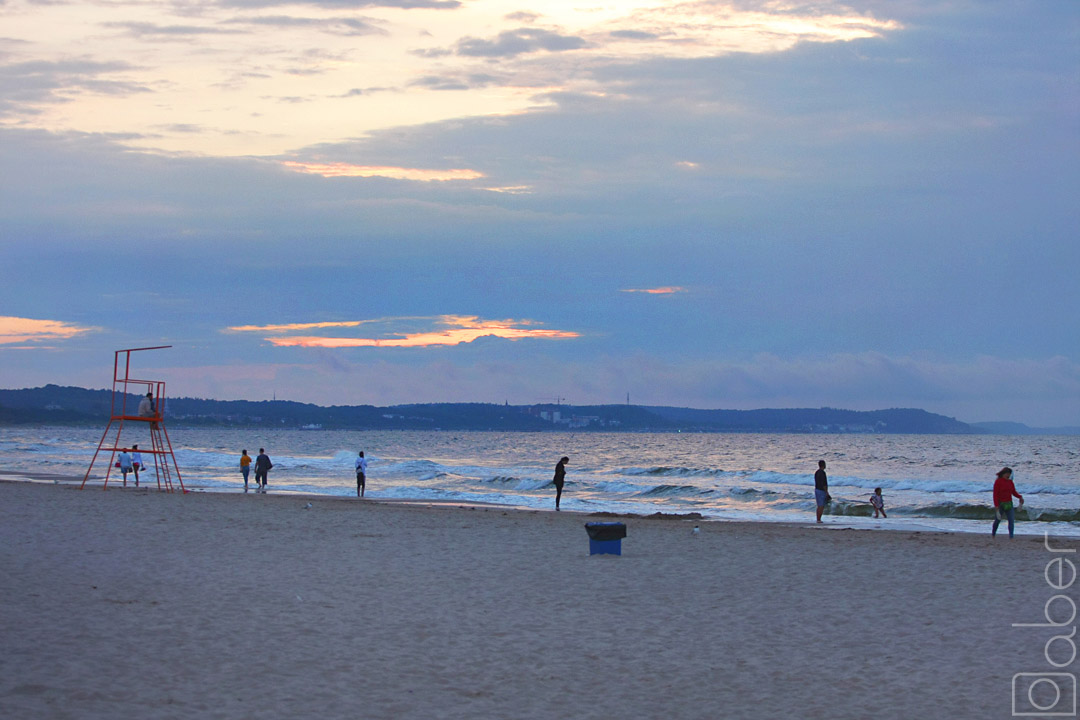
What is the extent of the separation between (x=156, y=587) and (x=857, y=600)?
9.12 metres

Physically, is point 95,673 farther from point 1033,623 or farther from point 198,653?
point 1033,623

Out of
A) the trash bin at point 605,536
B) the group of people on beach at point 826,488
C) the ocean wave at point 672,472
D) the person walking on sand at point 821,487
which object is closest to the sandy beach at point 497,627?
the trash bin at point 605,536

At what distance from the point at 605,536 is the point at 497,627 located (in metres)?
6.04

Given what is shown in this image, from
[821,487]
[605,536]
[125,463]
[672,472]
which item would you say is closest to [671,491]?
[672,472]

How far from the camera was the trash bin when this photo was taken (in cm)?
1562

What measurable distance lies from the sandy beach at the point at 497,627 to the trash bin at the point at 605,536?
0.88 ft

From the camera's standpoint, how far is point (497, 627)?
9.97 m

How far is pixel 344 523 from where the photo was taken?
825 inches

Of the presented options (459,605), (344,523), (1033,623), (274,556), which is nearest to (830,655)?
(1033,623)

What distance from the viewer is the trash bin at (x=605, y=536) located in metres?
15.6

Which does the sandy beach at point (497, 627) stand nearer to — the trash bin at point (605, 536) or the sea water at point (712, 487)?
the trash bin at point (605, 536)

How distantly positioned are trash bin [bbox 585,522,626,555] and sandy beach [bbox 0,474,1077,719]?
0.27 meters

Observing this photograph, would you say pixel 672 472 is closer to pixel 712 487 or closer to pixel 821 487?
pixel 712 487

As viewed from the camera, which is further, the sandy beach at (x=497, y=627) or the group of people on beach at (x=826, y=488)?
the group of people on beach at (x=826, y=488)
